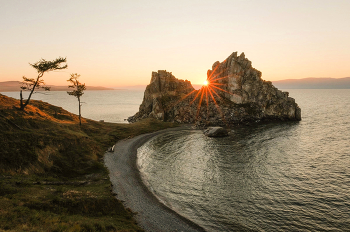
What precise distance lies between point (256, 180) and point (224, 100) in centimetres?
8942

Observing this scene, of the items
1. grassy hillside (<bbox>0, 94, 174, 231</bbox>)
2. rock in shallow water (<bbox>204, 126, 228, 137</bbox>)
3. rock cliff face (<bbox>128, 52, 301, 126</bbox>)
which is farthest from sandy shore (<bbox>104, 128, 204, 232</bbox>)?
rock cliff face (<bbox>128, 52, 301, 126</bbox>)

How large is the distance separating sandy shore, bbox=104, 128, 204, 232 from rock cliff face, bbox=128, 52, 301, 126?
62.9m

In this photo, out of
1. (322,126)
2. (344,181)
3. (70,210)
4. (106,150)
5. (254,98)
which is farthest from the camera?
(254,98)

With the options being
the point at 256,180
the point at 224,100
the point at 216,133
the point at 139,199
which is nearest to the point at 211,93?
the point at 224,100

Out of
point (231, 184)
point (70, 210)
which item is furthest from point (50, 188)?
point (231, 184)

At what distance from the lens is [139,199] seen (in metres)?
35.7

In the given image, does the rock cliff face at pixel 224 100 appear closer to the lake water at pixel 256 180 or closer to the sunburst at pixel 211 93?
the sunburst at pixel 211 93

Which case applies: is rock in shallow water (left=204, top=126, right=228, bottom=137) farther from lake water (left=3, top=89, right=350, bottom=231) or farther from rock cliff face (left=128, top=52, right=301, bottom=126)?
rock cliff face (left=128, top=52, right=301, bottom=126)

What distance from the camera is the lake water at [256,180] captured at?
30.2m

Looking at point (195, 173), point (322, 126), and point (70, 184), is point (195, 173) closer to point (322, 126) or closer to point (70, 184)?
point (70, 184)

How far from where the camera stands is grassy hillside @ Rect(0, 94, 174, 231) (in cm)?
2245

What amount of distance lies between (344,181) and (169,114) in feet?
309

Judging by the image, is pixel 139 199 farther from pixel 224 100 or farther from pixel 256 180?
pixel 224 100

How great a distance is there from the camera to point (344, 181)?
131 feet
